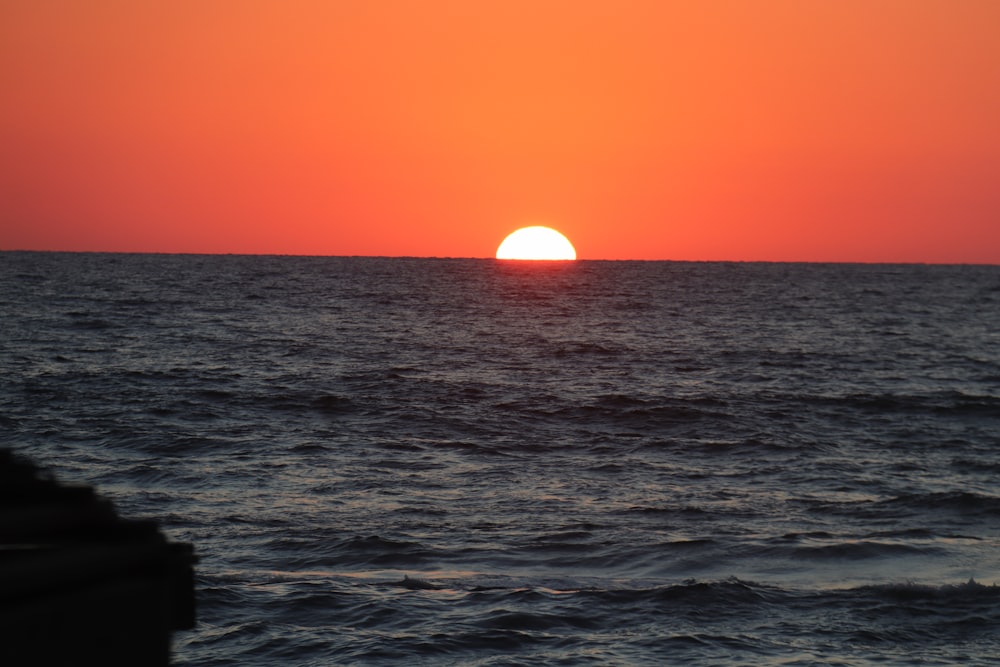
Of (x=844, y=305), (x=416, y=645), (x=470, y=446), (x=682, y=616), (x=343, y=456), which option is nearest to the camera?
(x=416, y=645)

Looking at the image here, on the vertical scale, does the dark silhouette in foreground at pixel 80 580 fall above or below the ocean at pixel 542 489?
above

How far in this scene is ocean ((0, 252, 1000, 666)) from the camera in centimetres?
1002

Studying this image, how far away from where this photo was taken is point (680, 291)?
10238 cm

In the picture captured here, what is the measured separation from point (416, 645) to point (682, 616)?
259 cm

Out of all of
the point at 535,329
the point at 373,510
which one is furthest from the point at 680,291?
the point at 373,510

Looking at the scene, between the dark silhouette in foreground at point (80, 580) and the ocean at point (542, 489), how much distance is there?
7.40 m

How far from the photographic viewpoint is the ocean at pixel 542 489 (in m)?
10.0

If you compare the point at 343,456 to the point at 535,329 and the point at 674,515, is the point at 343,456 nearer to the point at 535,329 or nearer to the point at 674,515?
the point at 674,515

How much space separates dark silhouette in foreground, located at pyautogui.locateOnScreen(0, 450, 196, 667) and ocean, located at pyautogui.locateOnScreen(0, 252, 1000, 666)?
24.3 feet

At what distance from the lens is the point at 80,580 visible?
1.95 meters

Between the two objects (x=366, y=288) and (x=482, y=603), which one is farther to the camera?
(x=366, y=288)

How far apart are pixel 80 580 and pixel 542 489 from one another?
1503 cm

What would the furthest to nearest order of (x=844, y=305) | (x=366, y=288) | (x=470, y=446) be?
1. (x=366, y=288)
2. (x=844, y=305)
3. (x=470, y=446)

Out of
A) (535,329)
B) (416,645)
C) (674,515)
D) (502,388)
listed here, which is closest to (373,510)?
(674,515)
